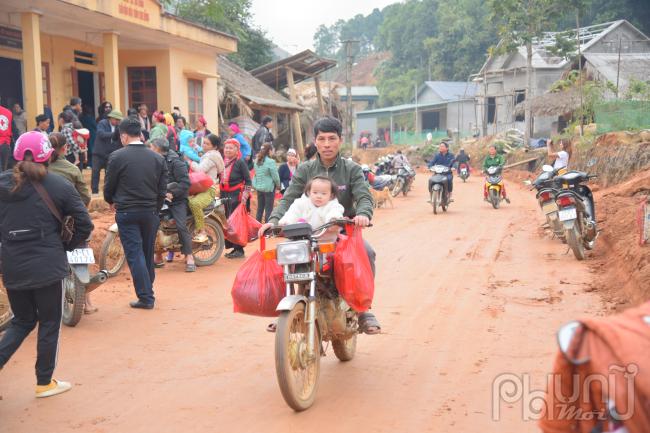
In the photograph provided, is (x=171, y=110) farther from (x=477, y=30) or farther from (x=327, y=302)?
(x=477, y=30)

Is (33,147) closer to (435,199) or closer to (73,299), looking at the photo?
(73,299)

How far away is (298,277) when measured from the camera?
15.3 ft

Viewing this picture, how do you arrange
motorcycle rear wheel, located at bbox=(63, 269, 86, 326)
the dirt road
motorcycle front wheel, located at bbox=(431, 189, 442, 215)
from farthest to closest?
1. motorcycle front wheel, located at bbox=(431, 189, 442, 215)
2. motorcycle rear wheel, located at bbox=(63, 269, 86, 326)
3. the dirt road

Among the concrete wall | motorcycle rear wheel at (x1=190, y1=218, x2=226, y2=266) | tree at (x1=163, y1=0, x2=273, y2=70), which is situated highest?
tree at (x1=163, y1=0, x2=273, y2=70)

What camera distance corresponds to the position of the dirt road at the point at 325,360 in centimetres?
450

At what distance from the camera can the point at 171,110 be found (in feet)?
63.3

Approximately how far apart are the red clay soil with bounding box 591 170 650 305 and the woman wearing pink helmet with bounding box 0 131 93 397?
5.51 metres

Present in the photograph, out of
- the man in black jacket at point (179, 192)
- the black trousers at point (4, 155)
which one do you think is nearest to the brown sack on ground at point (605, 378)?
the man in black jacket at point (179, 192)

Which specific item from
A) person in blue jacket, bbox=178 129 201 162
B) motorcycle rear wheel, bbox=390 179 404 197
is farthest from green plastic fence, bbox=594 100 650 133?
person in blue jacket, bbox=178 129 201 162

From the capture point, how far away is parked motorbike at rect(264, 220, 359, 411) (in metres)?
4.34

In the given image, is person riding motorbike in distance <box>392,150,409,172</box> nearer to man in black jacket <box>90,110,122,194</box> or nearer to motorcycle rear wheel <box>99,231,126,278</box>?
man in black jacket <box>90,110,122,194</box>

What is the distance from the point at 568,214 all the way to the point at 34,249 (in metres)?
7.59

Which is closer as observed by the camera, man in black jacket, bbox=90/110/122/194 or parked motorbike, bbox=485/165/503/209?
man in black jacket, bbox=90/110/122/194

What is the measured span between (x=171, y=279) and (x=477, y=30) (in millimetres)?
50536
